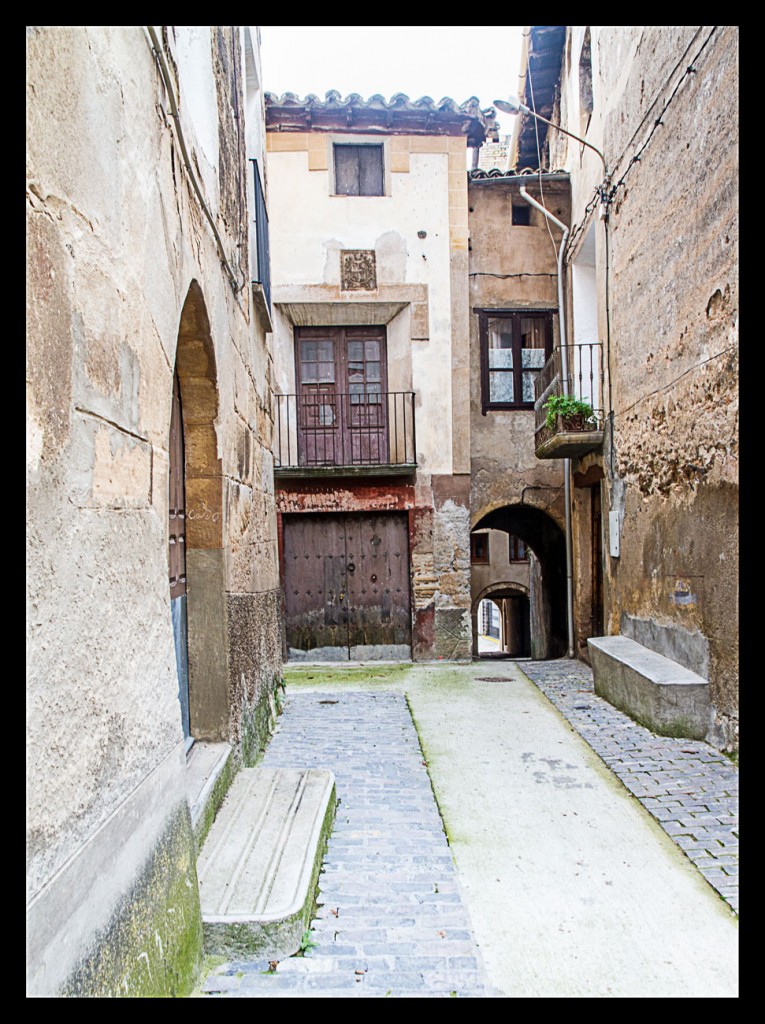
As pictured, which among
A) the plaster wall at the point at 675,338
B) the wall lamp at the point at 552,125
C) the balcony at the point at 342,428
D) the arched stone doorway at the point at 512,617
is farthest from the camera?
the arched stone doorway at the point at 512,617

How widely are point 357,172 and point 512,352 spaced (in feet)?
11.1

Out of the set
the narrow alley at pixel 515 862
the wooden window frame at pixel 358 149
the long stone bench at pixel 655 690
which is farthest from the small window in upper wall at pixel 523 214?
the narrow alley at pixel 515 862

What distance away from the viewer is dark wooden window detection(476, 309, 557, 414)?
390 inches

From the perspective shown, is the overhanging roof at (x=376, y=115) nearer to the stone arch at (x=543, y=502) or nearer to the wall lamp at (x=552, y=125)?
the wall lamp at (x=552, y=125)

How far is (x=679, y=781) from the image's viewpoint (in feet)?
14.2

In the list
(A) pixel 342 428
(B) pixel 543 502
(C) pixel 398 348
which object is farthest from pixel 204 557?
(B) pixel 543 502

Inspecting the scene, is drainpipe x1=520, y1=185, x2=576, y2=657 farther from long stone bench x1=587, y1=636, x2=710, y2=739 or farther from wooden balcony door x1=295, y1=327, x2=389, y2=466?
long stone bench x1=587, y1=636, x2=710, y2=739

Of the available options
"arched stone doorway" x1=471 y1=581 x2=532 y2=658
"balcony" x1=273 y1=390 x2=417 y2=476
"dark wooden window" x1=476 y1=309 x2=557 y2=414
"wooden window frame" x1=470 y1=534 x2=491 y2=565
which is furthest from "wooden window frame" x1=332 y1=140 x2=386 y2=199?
"arched stone doorway" x1=471 y1=581 x2=532 y2=658

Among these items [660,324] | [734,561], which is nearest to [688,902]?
[734,561]

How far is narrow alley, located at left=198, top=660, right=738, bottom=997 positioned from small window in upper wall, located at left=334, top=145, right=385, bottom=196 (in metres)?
7.31

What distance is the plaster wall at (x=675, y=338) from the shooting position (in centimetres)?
484

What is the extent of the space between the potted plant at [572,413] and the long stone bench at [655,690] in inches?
107

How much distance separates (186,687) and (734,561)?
3728 millimetres

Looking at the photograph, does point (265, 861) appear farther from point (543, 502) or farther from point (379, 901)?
point (543, 502)
